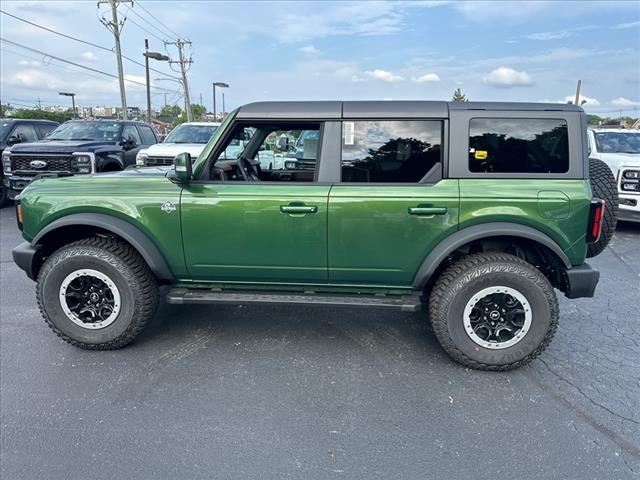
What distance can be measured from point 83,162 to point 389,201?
7.51 meters

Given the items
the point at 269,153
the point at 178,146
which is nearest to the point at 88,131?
the point at 178,146

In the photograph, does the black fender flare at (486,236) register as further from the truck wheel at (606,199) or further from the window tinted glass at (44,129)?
the window tinted glass at (44,129)

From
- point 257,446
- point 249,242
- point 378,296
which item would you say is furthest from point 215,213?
point 257,446

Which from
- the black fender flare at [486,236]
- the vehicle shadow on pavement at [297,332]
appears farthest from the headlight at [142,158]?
the black fender flare at [486,236]

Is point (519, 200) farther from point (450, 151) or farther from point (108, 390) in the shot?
point (108, 390)

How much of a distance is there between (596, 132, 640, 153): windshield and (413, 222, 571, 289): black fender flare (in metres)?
7.08

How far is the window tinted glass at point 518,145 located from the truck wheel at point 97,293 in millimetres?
2677

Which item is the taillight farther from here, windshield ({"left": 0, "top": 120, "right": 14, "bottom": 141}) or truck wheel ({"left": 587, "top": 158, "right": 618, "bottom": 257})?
windshield ({"left": 0, "top": 120, "right": 14, "bottom": 141})

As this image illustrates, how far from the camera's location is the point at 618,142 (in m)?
8.97

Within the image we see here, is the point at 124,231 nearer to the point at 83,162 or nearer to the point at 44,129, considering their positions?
the point at 83,162

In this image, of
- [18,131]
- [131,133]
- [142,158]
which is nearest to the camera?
[142,158]

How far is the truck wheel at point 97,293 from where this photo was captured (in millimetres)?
3393

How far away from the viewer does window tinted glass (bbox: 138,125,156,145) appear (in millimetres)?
10837

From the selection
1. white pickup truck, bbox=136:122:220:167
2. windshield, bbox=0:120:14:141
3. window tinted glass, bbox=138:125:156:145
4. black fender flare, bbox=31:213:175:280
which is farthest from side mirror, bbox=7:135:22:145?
black fender flare, bbox=31:213:175:280
